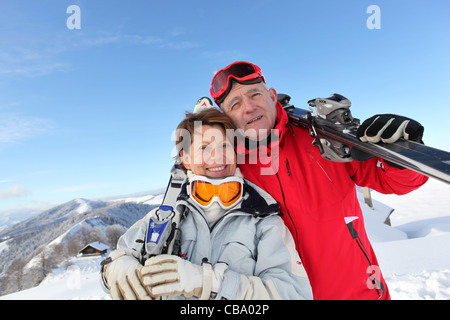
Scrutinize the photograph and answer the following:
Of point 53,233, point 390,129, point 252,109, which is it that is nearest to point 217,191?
point 252,109

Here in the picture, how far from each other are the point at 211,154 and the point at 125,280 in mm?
1169

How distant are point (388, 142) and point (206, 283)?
148 centimetres

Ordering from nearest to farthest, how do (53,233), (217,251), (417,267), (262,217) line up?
(217,251), (262,217), (417,267), (53,233)

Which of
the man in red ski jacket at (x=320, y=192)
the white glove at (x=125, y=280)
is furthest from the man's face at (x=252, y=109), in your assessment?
the white glove at (x=125, y=280)

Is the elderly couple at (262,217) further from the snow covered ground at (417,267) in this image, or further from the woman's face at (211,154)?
the snow covered ground at (417,267)

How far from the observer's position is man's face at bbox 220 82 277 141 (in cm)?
239

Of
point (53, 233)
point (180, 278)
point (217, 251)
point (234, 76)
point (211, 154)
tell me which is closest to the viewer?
point (180, 278)

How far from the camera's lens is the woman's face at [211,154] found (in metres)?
2.09

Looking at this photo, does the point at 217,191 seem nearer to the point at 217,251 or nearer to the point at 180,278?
the point at 217,251

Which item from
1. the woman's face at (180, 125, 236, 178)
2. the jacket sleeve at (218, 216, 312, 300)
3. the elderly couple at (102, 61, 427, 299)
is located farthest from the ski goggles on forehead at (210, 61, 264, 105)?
the jacket sleeve at (218, 216, 312, 300)

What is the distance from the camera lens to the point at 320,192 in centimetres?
214

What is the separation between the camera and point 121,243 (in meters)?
1.98

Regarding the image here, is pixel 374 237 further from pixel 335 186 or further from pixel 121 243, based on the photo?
pixel 121 243
